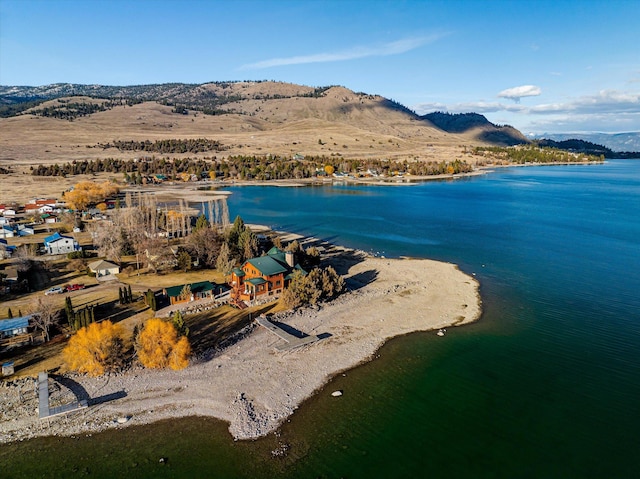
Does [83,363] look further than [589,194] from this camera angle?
No

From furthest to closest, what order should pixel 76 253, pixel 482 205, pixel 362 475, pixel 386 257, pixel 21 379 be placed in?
pixel 482 205
pixel 386 257
pixel 76 253
pixel 21 379
pixel 362 475

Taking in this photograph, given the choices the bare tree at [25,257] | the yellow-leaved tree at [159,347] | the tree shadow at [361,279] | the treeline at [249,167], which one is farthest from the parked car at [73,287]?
the treeline at [249,167]

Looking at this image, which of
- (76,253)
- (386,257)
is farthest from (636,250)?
(76,253)

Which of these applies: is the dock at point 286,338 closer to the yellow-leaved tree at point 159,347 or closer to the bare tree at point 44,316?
the yellow-leaved tree at point 159,347

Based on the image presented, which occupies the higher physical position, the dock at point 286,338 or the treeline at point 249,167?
the treeline at point 249,167

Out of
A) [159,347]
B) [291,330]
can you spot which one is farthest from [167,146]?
[159,347]

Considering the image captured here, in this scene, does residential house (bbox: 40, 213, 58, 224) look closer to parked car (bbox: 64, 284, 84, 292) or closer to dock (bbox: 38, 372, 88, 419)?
parked car (bbox: 64, 284, 84, 292)

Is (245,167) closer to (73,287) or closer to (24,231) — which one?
(24,231)

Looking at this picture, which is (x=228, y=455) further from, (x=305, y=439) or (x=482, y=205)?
(x=482, y=205)
